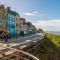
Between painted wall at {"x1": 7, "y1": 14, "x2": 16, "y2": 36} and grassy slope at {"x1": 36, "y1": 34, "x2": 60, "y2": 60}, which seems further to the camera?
painted wall at {"x1": 7, "y1": 14, "x2": 16, "y2": 36}

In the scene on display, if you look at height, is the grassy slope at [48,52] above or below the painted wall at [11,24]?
below

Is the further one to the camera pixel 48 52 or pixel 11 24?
pixel 11 24

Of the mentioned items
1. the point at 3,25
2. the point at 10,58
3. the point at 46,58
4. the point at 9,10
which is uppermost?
the point at 9,10

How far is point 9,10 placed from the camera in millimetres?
81438

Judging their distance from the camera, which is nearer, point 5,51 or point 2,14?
point 5,51

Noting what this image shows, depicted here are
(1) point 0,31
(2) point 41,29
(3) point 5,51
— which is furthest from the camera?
(2) point 41,29

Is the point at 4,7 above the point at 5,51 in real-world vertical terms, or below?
above

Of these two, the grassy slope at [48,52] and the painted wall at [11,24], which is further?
the painted wall at [11,24]

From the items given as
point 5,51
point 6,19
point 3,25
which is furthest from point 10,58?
point 6,19

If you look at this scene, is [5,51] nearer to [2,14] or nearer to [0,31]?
[0,31]

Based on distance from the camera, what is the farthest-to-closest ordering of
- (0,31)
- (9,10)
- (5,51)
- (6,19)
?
(9,10), (6,19), (0,31), (5,51)

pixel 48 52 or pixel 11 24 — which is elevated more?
pixel 11 24

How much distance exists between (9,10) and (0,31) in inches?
715

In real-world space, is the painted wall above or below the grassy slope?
above
